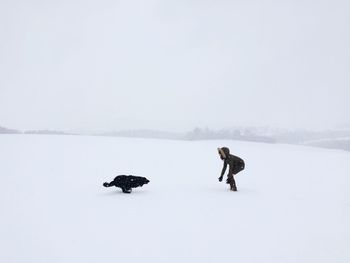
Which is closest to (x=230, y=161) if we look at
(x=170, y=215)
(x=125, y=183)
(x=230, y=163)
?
(x=230, y=163)

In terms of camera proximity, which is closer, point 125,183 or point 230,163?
point 125,183

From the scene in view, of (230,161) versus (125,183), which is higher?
A: (230,161)

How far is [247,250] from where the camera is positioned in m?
5.86

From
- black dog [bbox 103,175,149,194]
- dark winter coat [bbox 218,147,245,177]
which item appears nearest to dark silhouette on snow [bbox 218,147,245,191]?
dark winter coat [bbox 218,147,245,177]

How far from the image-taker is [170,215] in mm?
→ 7824

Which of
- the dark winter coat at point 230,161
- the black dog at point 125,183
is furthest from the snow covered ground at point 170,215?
the dark winter coat at point 230,161

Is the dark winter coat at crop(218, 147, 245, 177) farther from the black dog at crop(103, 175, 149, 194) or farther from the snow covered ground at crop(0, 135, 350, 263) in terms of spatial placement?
the black dog at crop(103, 175, 149, 194)

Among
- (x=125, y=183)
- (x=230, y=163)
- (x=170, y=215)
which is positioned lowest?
(x=170, y=215)

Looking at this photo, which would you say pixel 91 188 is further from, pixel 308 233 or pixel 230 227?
pixel 308 233

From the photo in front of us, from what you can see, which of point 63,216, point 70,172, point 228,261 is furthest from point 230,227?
point 70,172

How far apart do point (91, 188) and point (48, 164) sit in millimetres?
4827

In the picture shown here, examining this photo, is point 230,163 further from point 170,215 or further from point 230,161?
point 170,215

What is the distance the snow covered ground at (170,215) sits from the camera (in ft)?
19.0

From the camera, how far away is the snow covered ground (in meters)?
5.80
